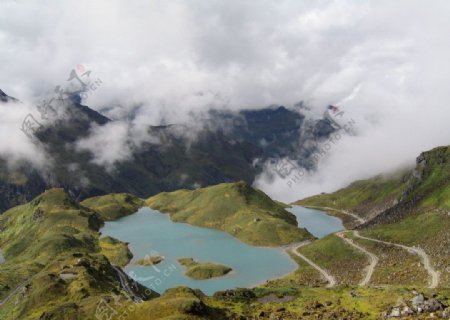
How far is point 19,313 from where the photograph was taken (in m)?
163

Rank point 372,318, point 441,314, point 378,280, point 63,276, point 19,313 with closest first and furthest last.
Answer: point 441,314 → point 372,318 → point 19,313 → point 63,276 → point 378,280

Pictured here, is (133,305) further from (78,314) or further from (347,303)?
(347,303)

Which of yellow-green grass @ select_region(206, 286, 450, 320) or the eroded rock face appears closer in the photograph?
the eroded rock face

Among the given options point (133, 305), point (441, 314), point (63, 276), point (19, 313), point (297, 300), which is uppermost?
point (63, 276)

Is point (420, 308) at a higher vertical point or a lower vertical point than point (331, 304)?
lower

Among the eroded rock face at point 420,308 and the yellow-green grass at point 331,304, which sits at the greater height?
the yellow-green grass at point 331,304

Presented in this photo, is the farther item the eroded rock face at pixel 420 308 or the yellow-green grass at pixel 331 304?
the yellow-green grass at pixel 331 304

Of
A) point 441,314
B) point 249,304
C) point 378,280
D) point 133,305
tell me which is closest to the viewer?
point 441,314

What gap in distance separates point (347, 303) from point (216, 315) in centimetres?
3555

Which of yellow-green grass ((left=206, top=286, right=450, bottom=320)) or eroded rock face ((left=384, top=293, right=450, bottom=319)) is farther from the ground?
yellow-green grass ((left=206, top=286, right=450, bottom=320))

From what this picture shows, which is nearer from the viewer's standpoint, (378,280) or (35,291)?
(35,291)

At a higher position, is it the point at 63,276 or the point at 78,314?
the point at 63,276

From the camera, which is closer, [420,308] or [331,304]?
[420,308]

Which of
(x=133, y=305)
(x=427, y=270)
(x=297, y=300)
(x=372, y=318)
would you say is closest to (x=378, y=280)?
(x=427, y=270)
